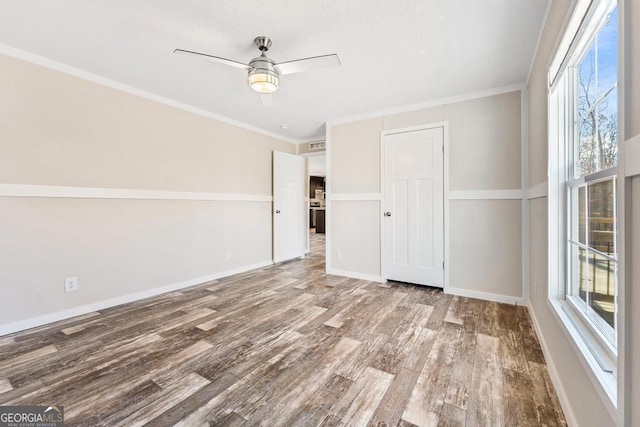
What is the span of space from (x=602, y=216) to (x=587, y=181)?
22 cm

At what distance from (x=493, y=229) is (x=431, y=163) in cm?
100

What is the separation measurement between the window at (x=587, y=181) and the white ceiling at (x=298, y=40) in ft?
2.08

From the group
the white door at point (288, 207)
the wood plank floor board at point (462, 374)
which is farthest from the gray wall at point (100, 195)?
the wood plank floor board at point (462, 374)

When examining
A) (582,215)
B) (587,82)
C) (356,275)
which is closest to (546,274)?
(582,215)

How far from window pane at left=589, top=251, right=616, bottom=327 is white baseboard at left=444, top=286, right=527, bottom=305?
1.67 m

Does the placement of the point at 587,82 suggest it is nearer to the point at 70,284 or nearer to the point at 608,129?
the point at 608,129

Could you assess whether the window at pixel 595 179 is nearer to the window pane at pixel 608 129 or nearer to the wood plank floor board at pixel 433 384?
the window pane at pixel 608 129

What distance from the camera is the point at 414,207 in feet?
11.1

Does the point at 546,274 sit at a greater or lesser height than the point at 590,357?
greater

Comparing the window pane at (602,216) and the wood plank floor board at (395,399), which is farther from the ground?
the window pane at (602,216)

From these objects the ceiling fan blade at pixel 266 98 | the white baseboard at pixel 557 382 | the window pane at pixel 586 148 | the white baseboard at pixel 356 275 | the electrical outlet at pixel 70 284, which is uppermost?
the ceiling fan blade at pixel 266 98

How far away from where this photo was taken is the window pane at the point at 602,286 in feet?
3.67

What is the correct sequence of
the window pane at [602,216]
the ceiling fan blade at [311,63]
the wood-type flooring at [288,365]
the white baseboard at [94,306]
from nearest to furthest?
the window pane at [602,216] < the wood-type flooring at [288,365] < the ceiling fan blade at [311,63] < the white baseboard at [94,306]

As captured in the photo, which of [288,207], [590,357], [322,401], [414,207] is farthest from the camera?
[288,207]
